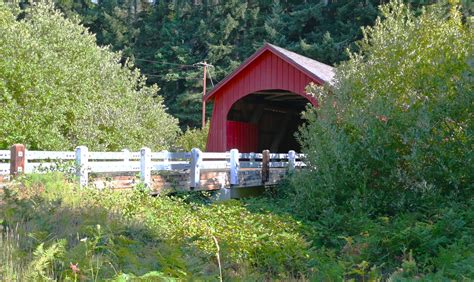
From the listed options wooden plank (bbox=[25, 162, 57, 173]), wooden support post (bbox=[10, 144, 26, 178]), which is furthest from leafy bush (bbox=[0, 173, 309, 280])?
wooden plank (bbox=[25, 162, 57, 173])

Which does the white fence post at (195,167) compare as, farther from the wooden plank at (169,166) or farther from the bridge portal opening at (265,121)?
the bridge portal opening at (265,121)

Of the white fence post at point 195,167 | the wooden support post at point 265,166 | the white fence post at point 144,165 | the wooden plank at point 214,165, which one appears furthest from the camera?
the wooden support post at point 265,166

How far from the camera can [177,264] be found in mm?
4566

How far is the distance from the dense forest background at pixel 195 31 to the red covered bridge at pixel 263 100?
1153 cm

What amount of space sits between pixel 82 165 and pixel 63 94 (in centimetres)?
702

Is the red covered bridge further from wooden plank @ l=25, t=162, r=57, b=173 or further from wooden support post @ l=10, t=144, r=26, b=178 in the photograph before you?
wooden support post @ l=10, t=144, r=26, b=178

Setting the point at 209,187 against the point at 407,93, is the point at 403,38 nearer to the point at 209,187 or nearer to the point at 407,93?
the point at 407,93

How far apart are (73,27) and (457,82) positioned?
14.5 metres

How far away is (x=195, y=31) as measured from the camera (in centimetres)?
3938

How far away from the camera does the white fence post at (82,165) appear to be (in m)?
9.16

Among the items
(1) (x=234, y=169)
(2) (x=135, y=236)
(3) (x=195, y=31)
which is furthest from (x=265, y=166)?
(3) (x=195, y=31)

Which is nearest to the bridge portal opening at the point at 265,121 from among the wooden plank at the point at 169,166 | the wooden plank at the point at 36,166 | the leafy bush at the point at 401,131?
the wooden plank at the point at 169,166

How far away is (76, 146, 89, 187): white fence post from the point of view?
30.0ft

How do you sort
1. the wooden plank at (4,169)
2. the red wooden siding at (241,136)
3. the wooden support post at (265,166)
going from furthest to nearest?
the red wooden siding at (241,136) < the wooden support post at (265,166) < the wooden plank at (4,169)
